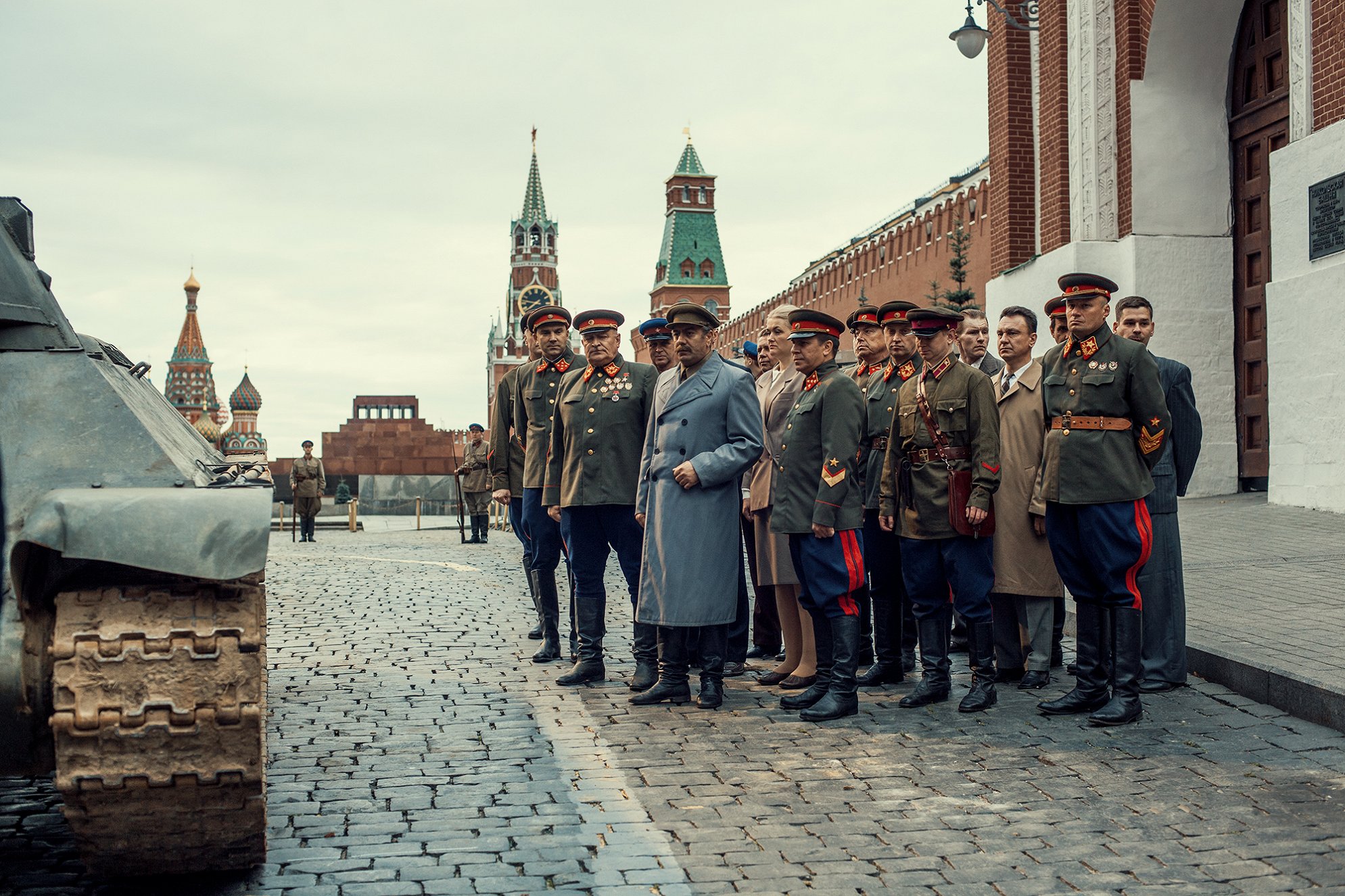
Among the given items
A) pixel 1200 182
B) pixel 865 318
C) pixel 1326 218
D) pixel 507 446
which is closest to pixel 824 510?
pixel 865 318

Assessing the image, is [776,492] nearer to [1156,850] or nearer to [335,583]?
[1156,850]

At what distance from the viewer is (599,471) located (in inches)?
271

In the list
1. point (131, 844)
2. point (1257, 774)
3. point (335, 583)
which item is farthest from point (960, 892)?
point (335, 583)

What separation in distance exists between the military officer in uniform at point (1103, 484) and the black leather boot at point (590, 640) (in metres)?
2.32

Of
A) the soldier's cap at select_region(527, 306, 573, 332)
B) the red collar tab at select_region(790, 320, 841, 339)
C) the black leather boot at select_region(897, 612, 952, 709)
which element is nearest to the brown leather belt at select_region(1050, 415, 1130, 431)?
the black leather boot at select_region(897, 612, 952, 709)

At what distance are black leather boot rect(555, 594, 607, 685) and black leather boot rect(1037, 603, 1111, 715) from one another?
2315 mm

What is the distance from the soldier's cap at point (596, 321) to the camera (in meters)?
7.00

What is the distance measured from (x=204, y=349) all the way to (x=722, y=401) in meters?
126

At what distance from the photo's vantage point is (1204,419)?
15234 millimetres

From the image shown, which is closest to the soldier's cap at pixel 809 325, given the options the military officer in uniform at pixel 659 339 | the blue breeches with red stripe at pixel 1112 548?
the military officer in uniform at pixel 659 339

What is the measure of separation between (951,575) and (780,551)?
999 millimetres

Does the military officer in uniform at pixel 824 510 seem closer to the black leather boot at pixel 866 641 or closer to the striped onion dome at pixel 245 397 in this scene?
the black leather boot at pixel 866 641

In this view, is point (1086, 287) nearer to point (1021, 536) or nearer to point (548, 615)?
point (1021, 536)

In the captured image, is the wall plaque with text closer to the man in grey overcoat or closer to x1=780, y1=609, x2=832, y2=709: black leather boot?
the man in grey overcoat
